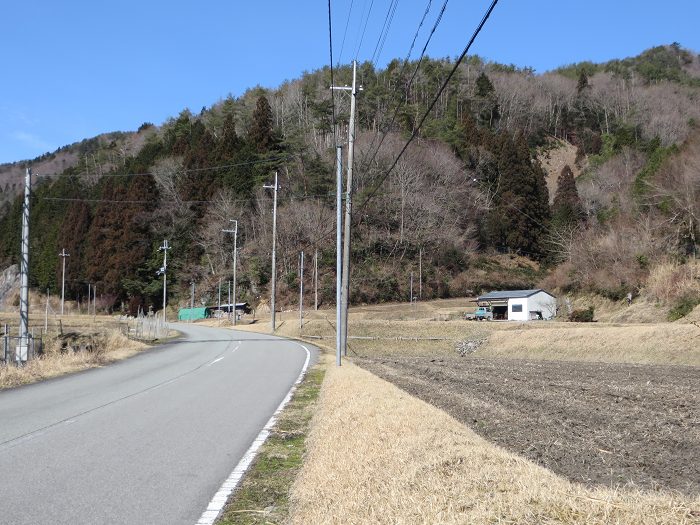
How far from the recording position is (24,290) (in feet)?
74.8

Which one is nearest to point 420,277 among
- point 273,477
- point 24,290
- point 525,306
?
point 525,306

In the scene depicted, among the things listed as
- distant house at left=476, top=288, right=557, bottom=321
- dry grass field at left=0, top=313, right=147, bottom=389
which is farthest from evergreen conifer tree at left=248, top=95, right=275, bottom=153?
dry grass field at left=0, top=313, right=147, bottom=389

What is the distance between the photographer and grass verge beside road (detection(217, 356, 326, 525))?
577 centimetres

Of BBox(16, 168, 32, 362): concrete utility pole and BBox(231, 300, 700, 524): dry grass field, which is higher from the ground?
BBox(16, 168, 32, 362): concrete utility pole

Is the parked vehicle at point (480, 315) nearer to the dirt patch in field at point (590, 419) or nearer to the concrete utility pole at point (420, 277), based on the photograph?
the concrete utility pole at point (420, 277)

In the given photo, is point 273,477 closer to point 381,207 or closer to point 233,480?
point 233,480

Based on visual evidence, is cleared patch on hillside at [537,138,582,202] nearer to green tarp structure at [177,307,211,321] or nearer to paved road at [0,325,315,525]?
green tarp structure at [177,307,211,321]

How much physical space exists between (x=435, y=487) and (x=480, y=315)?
190 feet

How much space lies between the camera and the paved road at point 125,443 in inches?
234

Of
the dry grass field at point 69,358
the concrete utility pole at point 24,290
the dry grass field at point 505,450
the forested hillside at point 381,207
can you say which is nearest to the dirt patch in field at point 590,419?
the dry grass field at point 505,450

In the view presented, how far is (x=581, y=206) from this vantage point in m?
95.1

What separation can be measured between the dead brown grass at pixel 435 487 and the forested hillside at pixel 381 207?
156 feet

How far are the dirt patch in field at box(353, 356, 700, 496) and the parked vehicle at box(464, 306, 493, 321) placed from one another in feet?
137

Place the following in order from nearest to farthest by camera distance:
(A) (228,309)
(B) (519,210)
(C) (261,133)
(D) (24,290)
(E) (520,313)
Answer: (D) (24,290)
(E) (520,313)
(A) (228,309)
(B) (519,210)
(C) (261,133)
